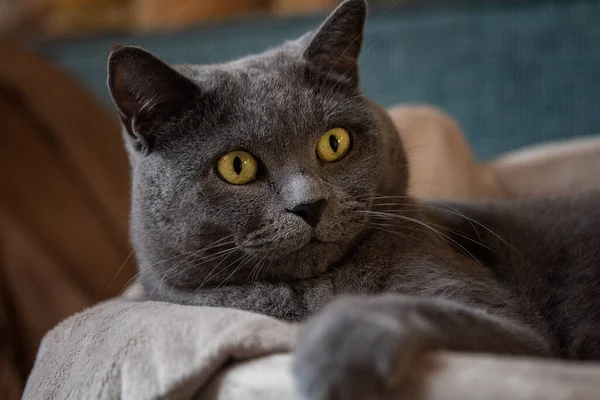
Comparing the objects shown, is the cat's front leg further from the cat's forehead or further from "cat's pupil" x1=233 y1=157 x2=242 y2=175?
the cat's forehead

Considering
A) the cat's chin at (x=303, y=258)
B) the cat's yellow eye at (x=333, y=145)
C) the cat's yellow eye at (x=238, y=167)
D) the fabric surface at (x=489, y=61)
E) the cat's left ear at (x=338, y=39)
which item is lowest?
the fabric surface at (x=489, y=61)

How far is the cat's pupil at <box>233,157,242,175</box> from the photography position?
985 millimetres

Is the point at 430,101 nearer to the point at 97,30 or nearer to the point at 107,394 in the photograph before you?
the point at 97,30

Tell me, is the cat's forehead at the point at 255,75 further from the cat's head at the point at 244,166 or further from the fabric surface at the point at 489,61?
the fabric surface at the point at 489,61

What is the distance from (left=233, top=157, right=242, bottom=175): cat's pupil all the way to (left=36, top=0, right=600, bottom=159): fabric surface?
1250 mm

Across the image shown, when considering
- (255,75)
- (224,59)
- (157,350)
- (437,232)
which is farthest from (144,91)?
(224,59)

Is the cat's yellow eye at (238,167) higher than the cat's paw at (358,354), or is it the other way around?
the cat's yellow eye at (238,167)

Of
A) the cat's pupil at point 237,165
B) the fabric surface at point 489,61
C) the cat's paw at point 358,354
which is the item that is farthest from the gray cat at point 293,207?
the fabric surface at point 489,61

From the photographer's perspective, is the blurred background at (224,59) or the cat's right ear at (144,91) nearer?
the cat's right ear at (144,91)

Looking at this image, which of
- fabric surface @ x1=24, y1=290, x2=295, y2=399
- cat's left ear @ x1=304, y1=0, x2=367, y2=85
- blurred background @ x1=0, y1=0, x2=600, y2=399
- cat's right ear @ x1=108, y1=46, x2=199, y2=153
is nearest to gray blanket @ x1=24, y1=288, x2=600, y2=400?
fabric surface @ x1=24, y1=290, x2=295, y2=399

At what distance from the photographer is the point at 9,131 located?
7.76ft

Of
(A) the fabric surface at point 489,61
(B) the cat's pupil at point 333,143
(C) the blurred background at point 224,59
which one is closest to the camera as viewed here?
(B) the cat's pupil at point 333,143

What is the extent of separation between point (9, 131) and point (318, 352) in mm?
2079

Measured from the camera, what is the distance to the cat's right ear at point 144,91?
0.98 metres
